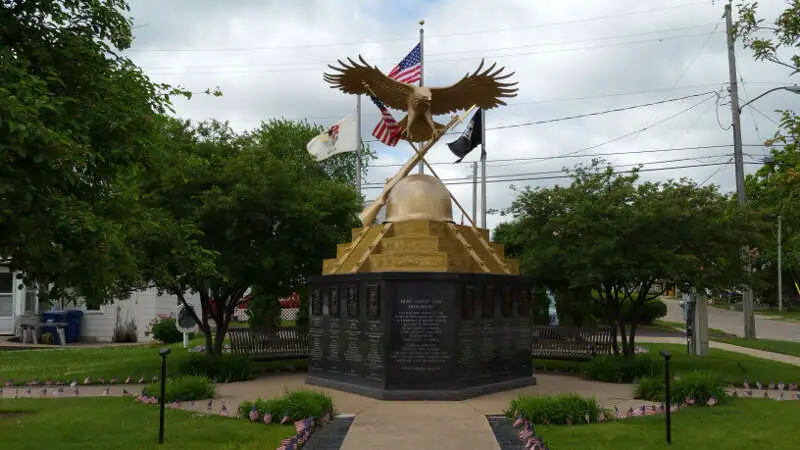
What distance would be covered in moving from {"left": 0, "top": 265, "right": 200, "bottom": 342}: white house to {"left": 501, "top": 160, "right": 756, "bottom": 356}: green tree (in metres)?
19.8

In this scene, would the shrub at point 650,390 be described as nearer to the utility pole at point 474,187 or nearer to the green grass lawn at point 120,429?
the green grass lawn at point 120,429

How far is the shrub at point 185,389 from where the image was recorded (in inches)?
456

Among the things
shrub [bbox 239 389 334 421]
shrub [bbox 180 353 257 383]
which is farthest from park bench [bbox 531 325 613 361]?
shrub [bbox 239 389 334 421]

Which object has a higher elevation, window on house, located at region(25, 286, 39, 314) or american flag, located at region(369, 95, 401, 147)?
american flag, located at region(369, 95, 401, 147)

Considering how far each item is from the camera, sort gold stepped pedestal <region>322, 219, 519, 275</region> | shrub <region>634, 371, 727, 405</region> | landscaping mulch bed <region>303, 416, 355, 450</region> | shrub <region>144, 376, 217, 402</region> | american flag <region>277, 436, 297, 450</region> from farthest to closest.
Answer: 1. gold stepped pedestal <region>322, 219, 519, 275</region>
2. shrub <region>144, 376, 217, 402</region>
3. shrub <region>634, 371, 727, 405</region>
4. landscaping mulch bed <region>303, 416, 355, 450</region>
5. american flag <region>277, 436, 297, 450</region>

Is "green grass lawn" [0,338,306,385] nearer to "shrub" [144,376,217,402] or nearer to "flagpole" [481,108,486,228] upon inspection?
"shrub" [144,376,217,402]

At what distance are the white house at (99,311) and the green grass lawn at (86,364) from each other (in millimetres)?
6989

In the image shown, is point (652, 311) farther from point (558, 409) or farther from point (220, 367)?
point (558, 409)

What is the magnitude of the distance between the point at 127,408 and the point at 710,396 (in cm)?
994

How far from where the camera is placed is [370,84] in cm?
1478

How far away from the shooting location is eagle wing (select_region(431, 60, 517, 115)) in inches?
599

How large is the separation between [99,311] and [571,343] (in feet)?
71.0

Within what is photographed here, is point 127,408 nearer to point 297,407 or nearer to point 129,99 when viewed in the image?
point 297,407

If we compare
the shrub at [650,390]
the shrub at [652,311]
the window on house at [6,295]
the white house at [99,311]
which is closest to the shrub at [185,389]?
the shrub at [650,390]
